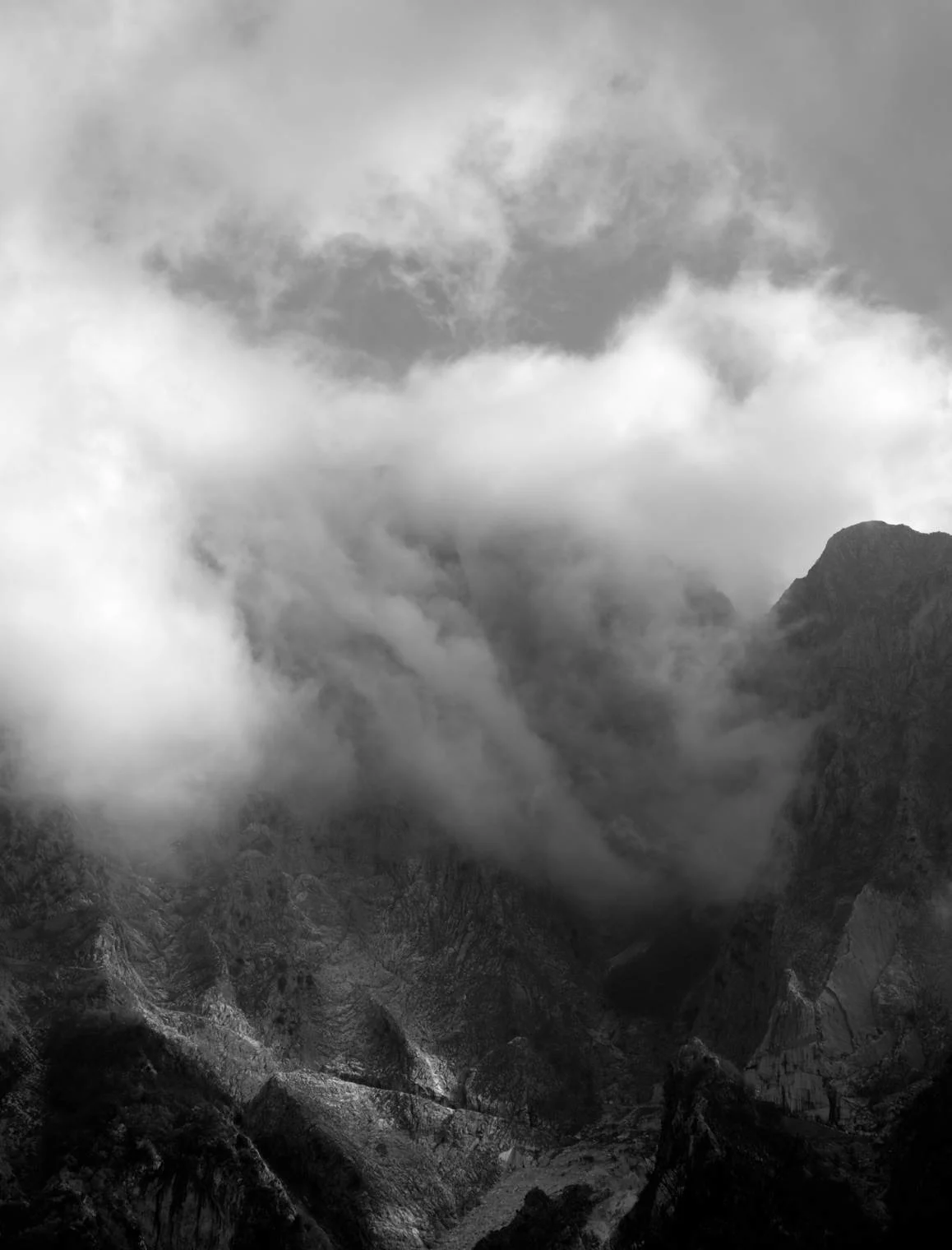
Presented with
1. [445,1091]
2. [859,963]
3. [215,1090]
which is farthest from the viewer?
[445,1091]

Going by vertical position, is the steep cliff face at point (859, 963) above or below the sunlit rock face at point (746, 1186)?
above

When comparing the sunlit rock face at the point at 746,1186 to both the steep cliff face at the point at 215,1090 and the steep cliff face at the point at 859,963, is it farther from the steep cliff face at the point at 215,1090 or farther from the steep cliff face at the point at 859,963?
the steep cliff face at the point at 215,1090

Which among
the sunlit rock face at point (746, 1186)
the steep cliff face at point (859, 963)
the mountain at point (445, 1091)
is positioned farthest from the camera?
the steep cliff face at point (859, 963)

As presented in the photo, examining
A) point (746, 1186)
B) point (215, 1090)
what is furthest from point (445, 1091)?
point (746, 1186)

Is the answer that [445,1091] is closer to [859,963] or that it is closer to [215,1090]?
[215,1090]

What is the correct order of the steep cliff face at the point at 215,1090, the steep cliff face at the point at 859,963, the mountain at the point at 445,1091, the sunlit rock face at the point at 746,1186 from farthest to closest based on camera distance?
the steep cliff face at the point at 859,963, the steep cliff face at the point at 215,1090, the mountain at the point at 445,1091, the sunlit rock face at the point at 746,1186

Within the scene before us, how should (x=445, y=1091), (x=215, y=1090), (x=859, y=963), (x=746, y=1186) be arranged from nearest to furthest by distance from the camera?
(x=746, y=1186), (x=215, y=1090), (x=859, y=963), (x=445, y=1091)

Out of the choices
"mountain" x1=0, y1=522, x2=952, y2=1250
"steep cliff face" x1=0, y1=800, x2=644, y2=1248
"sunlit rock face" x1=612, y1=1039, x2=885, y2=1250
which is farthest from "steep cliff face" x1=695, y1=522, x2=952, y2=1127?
"steep cliff face" x1=0, y1=800, x2=644, y2=1248

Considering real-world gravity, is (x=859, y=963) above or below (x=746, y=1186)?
above

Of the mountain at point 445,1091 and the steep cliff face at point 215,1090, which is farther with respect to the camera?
the steep cliff face at point 215,1090

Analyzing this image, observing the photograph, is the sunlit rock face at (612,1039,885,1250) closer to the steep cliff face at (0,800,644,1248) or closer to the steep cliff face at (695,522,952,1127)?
the steep cliff face at (695,522,952,1127)

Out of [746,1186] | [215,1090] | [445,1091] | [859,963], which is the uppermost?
[859,963]

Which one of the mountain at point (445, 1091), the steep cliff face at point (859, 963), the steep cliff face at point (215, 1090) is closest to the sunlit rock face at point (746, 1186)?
the mountain at point (445, 1091)

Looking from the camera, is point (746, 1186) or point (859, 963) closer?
point (746, 1186)
